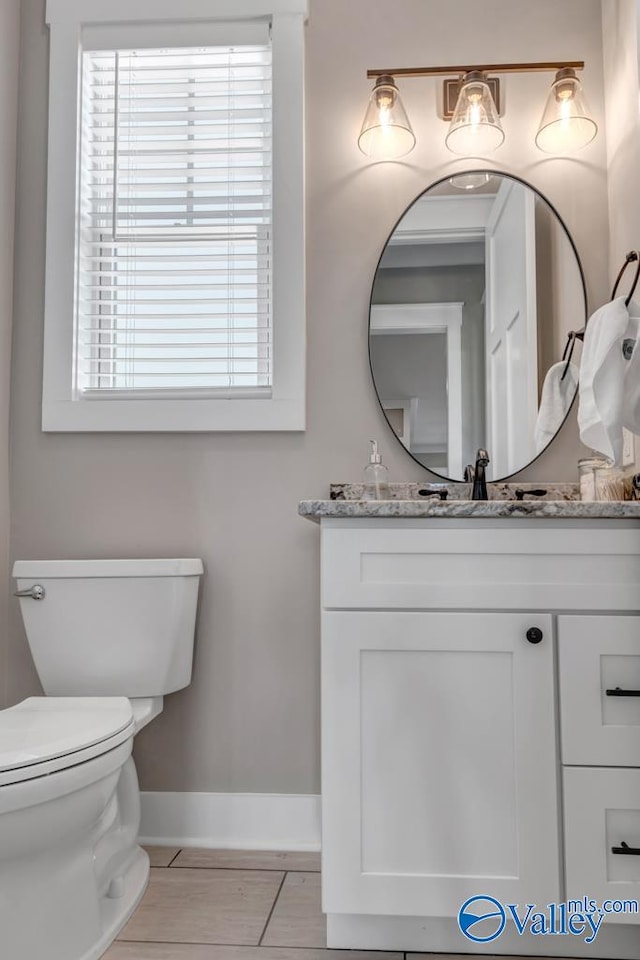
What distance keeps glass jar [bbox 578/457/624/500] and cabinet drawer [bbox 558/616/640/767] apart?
42 cm

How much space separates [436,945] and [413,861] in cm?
19

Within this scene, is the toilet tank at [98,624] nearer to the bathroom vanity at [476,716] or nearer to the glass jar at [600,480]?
the bathroom vanity at [476,716]

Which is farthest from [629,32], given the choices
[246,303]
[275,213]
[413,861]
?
[413,861]

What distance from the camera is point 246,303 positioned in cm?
212

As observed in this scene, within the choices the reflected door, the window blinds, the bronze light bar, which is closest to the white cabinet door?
the reflected door

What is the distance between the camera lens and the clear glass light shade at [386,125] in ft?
6.52

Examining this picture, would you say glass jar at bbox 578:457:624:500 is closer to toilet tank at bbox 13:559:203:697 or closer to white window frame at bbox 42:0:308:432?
white window frame at bbox 42:0:308:432

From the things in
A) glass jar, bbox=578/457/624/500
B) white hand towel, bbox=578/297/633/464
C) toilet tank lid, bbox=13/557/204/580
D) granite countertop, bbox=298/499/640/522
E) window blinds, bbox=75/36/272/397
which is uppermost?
window blinds, bbox=75/36/272/397

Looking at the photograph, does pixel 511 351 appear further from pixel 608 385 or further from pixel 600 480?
pixel 608 385

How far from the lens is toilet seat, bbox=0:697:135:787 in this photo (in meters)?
1.22

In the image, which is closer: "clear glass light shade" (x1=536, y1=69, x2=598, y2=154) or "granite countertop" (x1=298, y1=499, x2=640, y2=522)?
"granite countertop" (x1=298, y1=499, x2=640, y2=522)

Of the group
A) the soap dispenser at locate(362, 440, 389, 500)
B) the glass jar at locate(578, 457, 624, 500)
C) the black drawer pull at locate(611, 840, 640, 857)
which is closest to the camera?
the black drawer pull at locate(611, 840, 640, 857)

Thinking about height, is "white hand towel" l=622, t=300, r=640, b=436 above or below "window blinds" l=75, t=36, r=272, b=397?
below

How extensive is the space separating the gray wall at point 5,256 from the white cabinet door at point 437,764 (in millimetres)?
1085
